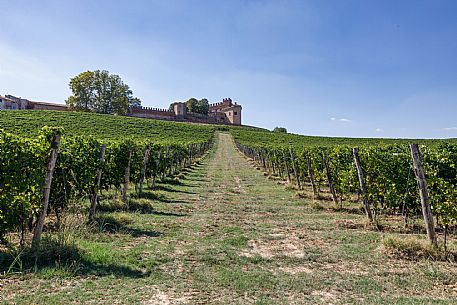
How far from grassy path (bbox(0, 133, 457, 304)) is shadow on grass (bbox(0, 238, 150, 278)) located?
33 millimetres

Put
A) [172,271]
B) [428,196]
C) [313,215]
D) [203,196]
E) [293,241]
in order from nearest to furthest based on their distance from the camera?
[172,271] → [428,196] → [293,241] → [313,215] → [203,196]

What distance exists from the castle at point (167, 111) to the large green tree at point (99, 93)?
20.0 m

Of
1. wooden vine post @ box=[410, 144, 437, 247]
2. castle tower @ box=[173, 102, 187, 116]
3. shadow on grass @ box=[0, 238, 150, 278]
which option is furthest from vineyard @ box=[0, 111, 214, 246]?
castle tower @ box=[173, 102, 187, 116]

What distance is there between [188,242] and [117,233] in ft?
5.60

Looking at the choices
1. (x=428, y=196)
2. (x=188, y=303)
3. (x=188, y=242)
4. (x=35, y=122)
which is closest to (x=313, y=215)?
(x=428, y=196)

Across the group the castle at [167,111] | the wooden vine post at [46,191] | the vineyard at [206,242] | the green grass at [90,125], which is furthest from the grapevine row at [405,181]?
the castle at [167,111]

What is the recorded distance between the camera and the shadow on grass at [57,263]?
201 inches

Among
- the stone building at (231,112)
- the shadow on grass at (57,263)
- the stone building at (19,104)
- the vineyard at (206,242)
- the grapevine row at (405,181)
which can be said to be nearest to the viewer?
the vineyard at (206,242)

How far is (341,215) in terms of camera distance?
416 inches

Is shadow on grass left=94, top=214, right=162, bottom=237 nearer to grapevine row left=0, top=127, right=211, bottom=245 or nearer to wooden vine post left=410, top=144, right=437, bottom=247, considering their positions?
grapevine row left=0, top=127, right=211, bottom=245

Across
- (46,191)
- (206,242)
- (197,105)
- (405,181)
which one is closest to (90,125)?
(46,191)

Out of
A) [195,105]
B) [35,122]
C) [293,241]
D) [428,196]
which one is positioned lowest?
[293,241]

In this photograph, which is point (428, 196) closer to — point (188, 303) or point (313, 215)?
point (313, 215)

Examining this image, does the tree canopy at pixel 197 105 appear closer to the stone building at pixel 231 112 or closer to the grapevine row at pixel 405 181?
the stone building at pixel 231 112
